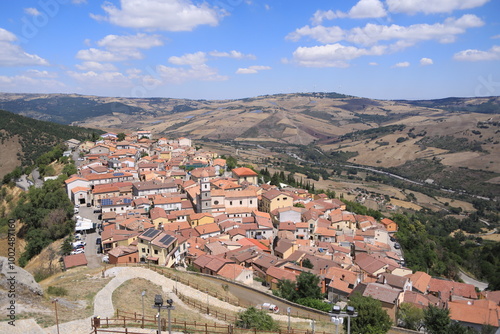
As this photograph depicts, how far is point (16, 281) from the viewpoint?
17469 millimetres

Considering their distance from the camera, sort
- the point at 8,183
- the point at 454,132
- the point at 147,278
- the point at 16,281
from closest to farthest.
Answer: the point at 16,281 < the point at 147,278 < the point at 8,183 < the point at 454,132

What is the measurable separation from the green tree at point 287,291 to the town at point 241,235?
6.46 feet

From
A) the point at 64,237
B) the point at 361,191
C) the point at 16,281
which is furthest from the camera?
the point at 361,191

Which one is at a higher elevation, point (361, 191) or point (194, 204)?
point (194, 204)

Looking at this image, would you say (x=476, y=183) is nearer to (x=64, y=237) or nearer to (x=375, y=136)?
(x=375, y=136)

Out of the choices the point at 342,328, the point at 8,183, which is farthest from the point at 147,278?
the point at 8,183

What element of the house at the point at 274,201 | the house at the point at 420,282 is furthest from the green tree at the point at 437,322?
the house at the point at 274,201

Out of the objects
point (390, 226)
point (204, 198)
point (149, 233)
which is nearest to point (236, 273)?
point (149, 233)

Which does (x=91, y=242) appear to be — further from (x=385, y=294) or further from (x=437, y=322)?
(x=437, y=322)

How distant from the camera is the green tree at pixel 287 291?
28.3 meters

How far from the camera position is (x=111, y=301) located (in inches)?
768

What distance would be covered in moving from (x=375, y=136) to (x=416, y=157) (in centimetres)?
4093

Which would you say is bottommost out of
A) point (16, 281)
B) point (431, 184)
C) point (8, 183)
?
point (431, 184)

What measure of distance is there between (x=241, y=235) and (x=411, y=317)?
71.3 feet
